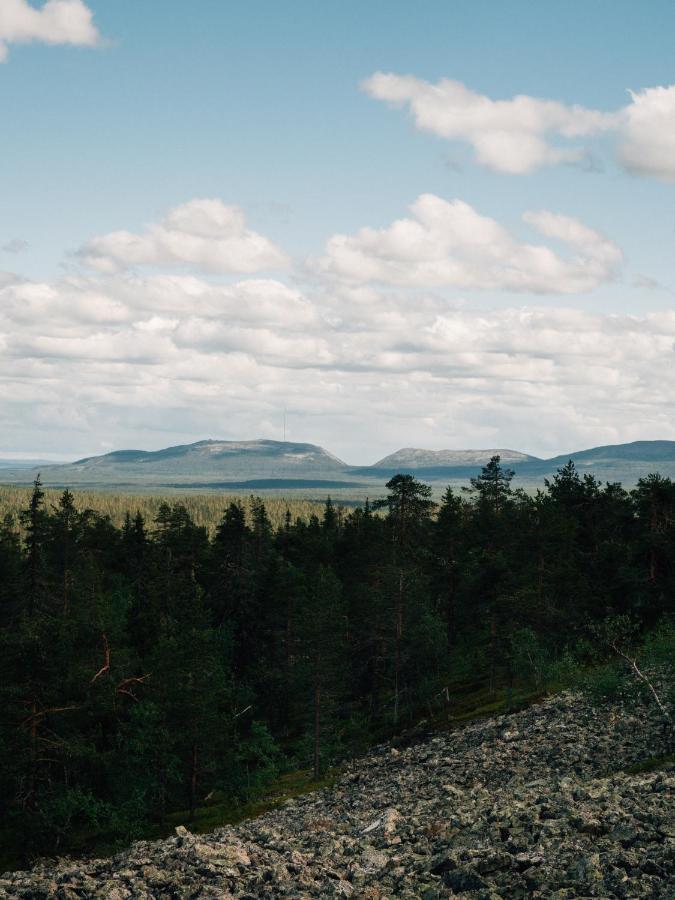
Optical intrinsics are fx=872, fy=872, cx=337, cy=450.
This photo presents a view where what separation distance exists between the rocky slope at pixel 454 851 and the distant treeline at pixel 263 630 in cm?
1090

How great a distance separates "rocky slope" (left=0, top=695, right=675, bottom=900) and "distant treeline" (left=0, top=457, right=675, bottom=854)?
1090 centimetres

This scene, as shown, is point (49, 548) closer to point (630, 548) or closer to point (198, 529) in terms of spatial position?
point (198, 529)

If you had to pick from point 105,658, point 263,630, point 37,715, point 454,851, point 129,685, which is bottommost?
point 263,630

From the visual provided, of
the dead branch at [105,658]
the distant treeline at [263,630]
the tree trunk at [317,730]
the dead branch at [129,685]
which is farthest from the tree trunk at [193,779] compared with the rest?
the tree trunk at [317,730]

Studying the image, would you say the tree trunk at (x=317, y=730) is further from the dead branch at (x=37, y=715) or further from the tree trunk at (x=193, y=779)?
the dead branch at (x=37, y=715)

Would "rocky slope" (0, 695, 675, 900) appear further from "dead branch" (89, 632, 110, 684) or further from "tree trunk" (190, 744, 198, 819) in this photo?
"tree trunk" (190, 744, 198, 819)

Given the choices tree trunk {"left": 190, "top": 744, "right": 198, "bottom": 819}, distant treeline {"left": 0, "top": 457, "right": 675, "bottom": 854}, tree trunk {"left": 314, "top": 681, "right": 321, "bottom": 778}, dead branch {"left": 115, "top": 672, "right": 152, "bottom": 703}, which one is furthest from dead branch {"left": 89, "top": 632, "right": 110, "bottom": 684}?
tree trunk {"left": 314, "top": 681, "right": 321, "bottom": 778}

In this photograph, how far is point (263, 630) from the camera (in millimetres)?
95812

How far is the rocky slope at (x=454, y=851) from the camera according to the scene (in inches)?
1004

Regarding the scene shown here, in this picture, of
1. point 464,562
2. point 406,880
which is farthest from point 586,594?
point 406,880

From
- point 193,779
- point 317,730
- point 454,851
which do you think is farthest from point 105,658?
point 454,851

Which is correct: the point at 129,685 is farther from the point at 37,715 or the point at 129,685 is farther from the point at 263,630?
the point at 263,630

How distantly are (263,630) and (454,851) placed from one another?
223ft

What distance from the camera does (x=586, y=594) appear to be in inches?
3226
